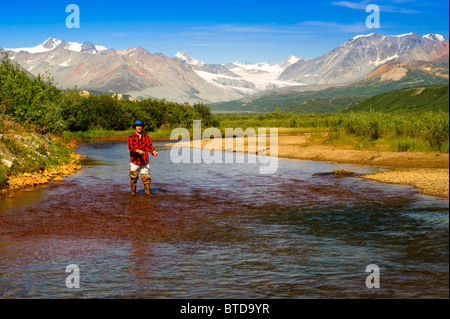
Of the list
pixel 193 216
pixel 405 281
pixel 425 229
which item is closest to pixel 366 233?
pixel 425 229

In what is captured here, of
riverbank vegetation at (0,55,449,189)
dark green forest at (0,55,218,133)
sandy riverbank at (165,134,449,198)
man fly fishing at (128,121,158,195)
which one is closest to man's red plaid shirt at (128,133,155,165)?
man fly fishing at (128,121,158,195)

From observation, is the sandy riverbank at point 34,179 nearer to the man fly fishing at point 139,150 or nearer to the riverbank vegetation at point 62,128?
the riverbank vegetation at point 62,128

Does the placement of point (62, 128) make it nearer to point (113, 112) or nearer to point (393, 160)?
point (393, 160)

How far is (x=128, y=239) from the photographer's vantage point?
1249 centimetres

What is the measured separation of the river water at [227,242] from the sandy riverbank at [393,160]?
1412 mm

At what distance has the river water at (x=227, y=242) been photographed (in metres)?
8.62

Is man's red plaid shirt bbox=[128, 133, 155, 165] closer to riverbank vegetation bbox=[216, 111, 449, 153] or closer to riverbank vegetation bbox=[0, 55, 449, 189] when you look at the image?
riverbank vegetation bbox=[0, 55, 449, 189]

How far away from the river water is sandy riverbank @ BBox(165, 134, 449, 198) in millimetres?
1412

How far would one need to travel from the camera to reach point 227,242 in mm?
12078

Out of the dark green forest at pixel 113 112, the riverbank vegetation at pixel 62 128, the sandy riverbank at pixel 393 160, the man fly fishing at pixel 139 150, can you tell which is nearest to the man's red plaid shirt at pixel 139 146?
the man fly fishing at pixel 139 150

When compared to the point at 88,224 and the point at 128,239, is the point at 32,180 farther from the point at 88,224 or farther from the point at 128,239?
the point at 128,239

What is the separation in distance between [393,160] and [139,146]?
2012cm

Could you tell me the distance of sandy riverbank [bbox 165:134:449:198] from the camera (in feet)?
70.0
